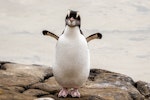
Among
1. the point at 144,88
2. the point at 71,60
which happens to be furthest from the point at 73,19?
the point at 144,88

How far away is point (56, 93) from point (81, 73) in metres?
1.39

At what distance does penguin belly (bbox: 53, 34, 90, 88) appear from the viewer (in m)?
10.2

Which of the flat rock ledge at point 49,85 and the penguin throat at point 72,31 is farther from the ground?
the penguin throat at point 72,31

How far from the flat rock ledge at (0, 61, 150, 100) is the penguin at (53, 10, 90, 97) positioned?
564mm

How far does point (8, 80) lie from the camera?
42.0 feet

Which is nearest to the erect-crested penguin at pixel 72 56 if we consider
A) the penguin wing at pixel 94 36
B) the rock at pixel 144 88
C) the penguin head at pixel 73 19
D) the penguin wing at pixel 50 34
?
the penguin head at pixel 73 19

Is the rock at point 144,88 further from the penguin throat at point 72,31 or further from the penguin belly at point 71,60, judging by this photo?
the penguin throat at point 72,31

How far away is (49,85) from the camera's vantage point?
41.3ft

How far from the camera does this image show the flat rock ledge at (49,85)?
1137cm

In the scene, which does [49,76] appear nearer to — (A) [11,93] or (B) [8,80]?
(B) [8,80]

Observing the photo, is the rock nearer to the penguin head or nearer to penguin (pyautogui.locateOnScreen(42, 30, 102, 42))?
penguin (pyautogui.locateOnScreen(42, 30, 102, 42))

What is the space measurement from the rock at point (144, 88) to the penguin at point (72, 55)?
196 inches

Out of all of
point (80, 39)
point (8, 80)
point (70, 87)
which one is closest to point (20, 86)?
point (8, 80)

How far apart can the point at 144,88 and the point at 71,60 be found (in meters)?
5.75
